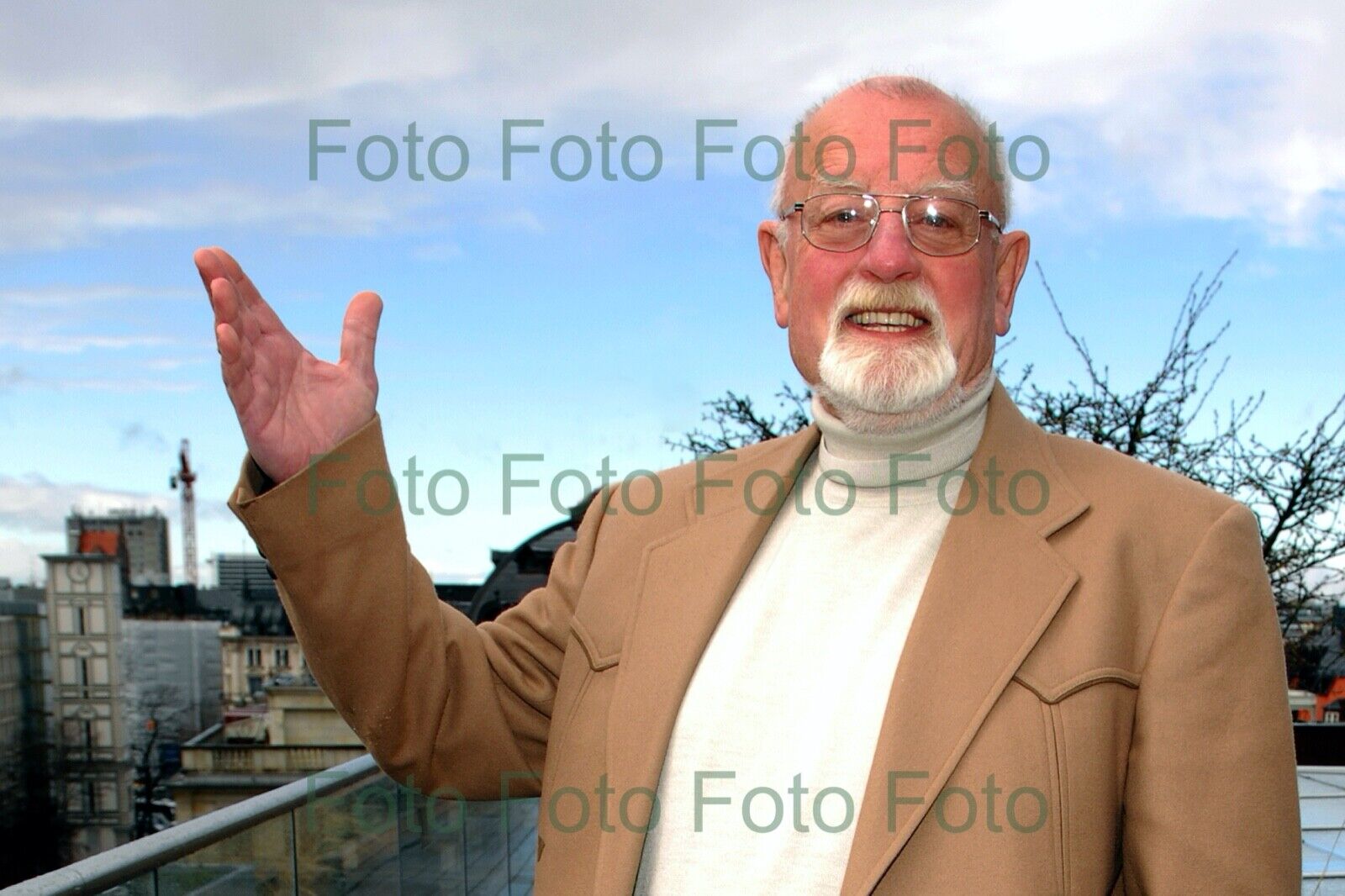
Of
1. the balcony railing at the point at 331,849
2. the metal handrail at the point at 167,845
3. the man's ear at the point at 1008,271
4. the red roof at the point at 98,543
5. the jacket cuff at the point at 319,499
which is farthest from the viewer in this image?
the red roof at the point at 98,543

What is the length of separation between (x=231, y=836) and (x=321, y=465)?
178 cm

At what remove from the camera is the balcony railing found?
2.59 meters

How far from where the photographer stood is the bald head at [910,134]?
6.19 feet

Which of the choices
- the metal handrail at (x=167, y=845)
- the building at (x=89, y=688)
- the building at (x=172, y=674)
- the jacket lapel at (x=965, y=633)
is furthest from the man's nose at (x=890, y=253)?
the building at (x=172, y=674)

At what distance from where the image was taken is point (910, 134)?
6.16 feet

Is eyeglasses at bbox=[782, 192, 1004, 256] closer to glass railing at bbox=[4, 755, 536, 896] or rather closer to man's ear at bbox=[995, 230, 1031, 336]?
man's ear at bbox=[995, 230, 1031, 336]

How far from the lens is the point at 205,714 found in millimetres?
87000

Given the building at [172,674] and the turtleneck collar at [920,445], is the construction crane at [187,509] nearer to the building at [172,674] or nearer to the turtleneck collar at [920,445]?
the building at [172,674]

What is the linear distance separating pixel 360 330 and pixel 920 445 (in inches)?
32.8

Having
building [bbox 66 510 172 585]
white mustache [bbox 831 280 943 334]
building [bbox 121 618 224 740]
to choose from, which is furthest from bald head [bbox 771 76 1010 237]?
building [bbox 66 510 172 585]

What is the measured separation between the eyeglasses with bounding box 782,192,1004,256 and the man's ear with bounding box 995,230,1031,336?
0.39 feet

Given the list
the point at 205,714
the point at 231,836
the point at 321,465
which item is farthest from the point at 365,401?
the point at 205,714

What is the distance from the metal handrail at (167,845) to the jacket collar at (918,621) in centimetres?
110

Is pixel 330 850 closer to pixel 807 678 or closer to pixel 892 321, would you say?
pixel 807 678
